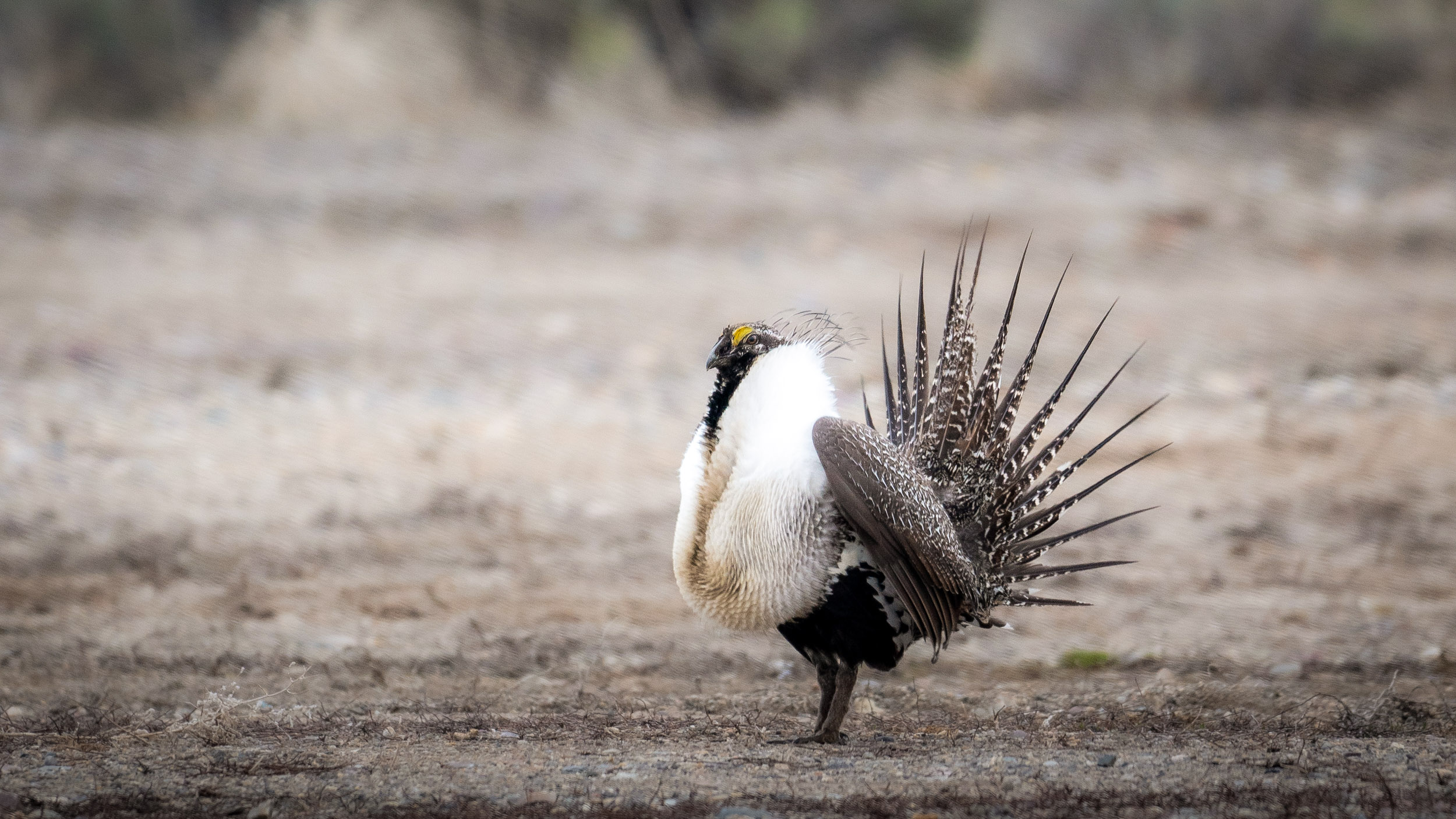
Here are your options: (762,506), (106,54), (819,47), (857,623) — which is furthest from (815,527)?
(106,54)

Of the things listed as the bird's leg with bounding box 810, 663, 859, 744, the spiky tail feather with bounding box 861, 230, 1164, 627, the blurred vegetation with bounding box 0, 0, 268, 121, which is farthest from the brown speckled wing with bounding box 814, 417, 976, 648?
the blurred vegetation with bounding box 0, 0, 268, 121

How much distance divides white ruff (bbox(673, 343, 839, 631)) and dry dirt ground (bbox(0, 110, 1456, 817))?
1.47 feet

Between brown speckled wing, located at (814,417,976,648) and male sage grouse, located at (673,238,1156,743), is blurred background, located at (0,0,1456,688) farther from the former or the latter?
brown speckled wing, located at (814,417,976,648)

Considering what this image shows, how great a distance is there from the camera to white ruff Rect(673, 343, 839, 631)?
13.2ft

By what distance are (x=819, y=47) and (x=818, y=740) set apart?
10977 millimetres

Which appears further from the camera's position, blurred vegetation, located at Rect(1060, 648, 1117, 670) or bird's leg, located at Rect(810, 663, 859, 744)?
blurred vegetation, located at Rect(1060, 648, 1117, 670)

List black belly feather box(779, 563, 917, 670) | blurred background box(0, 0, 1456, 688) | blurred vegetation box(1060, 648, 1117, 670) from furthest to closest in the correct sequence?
1. blurred background box(0, 0, 1456, 688)
2. blurred vegetation box(1060, 648, 1117, 670)
3. black belly feather box(779, 563, 917, 670)

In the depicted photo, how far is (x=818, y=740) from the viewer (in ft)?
13.7

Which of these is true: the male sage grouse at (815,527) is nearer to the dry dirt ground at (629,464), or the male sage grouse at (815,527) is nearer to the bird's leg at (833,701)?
the bird's leg at (833,701)

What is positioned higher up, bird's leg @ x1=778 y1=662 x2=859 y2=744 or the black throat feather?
the black throat feather

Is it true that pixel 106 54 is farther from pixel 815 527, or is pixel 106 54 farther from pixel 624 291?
pixel 815 527

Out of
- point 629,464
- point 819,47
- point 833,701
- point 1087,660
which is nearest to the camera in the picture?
point 833,701

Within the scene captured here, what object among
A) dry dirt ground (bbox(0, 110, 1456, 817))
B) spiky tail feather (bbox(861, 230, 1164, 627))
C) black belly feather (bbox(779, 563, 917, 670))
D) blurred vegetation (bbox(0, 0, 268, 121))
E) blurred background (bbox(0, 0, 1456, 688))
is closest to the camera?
dry dirt ground (bbox(0, 110, 1456, 817))

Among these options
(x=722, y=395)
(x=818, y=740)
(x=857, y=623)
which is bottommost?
(x=818, y=740)
